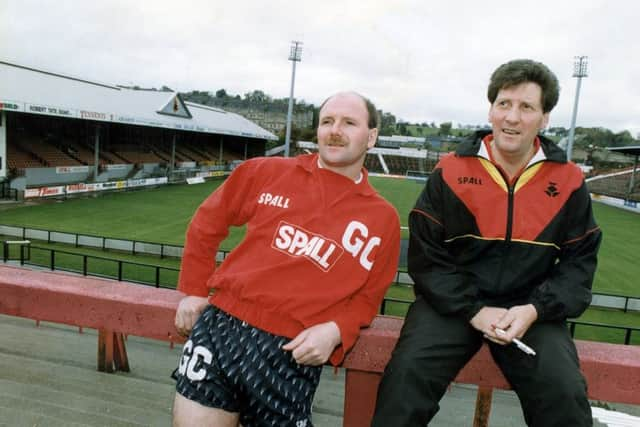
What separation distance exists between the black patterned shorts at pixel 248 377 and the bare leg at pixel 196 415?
0.02 metres

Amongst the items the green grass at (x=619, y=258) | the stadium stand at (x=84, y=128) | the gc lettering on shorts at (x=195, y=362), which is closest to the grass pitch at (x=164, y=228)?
the green grass at (x=619, y=258)

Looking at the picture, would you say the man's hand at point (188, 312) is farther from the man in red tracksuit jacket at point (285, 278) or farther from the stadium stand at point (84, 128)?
the stadium stand at point (84, 128)

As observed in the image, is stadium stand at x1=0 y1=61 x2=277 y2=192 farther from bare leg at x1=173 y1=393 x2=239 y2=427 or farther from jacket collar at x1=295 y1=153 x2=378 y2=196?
bare leg at x1=173 y1=393 x2=239 y2=427

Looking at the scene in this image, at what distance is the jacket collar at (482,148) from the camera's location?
2143 mm

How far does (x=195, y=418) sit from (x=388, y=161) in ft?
243

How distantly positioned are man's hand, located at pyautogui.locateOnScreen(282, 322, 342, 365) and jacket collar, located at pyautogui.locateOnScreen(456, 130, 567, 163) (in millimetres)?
992

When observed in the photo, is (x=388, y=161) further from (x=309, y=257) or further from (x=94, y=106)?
(x=309, y=257)

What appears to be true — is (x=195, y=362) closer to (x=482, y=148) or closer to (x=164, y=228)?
(x=482, y=148)

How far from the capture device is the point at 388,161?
245 feet

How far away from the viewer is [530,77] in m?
2.11

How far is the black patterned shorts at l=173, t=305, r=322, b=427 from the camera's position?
72.9 inches

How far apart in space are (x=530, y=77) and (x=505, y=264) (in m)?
0.80

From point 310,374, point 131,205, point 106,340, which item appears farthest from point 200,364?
point 131,205

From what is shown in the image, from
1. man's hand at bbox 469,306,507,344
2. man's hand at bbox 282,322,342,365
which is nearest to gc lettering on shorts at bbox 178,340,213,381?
man's hand at bbox 282,322,342,365
